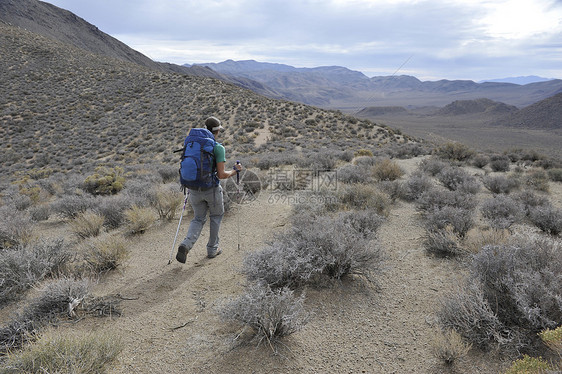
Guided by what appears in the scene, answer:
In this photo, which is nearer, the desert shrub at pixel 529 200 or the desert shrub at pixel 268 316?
the desert shrub at pixel 268 316

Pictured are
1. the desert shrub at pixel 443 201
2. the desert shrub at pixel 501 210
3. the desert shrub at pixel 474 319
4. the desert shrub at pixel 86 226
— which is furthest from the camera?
the desert shrub at pixel 443 201

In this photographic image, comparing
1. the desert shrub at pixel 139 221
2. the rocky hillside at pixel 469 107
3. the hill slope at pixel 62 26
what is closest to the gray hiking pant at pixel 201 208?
the desert shrub at pixel 139 221

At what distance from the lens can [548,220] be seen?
193 inches

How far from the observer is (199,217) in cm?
419

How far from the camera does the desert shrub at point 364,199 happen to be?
231 inches

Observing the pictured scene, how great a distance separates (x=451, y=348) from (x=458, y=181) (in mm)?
6365

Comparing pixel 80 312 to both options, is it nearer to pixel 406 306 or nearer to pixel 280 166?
pixel 406 306

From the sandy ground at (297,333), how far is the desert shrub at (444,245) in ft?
0.47

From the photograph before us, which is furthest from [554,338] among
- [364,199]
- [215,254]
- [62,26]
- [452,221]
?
[62,26]

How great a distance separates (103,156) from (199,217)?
20.9m

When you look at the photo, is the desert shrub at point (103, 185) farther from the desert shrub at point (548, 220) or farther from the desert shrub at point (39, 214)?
the desert shrub at point (548, 220)

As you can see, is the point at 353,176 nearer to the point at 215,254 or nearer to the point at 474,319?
the point at 215,254

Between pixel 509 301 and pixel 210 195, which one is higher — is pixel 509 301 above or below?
below

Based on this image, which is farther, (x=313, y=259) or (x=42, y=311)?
(x=313, y=259)
